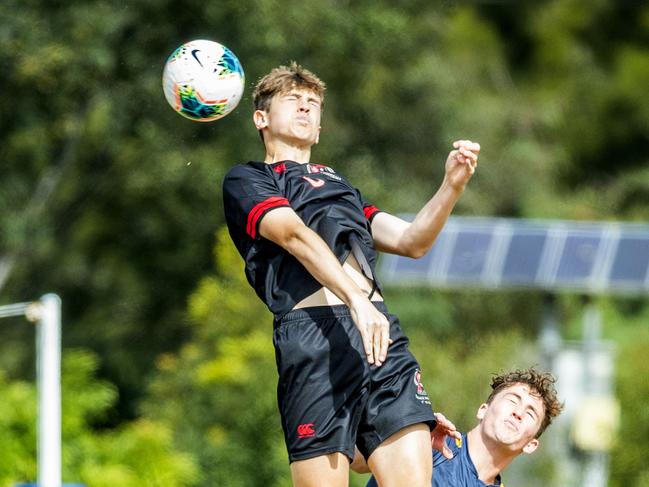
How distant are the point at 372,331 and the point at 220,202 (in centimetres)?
1656

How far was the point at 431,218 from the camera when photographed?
5.35 metres

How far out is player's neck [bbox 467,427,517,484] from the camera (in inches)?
213

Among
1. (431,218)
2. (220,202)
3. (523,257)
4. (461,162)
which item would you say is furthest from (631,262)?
(461,162)

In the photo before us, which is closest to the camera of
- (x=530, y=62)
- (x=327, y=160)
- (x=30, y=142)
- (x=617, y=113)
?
(x=30, y=142)

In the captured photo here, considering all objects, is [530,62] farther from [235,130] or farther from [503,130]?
[235,130]

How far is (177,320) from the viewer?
75.7ft

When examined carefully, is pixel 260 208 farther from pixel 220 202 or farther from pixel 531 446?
pixel 220 202

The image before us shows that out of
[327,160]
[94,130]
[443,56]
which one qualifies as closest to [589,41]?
[443,56]

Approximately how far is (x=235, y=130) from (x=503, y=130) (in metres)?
7.31

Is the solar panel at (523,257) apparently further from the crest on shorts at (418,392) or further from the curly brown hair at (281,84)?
the crest on shorts at (418,392)

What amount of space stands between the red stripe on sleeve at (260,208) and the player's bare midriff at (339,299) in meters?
0.32

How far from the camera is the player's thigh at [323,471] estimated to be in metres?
4.90

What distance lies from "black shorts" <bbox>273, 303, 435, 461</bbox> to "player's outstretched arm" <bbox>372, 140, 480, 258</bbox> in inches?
17.9

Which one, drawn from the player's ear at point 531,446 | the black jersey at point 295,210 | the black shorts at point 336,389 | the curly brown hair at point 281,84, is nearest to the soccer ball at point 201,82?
the curly brown hair at point 281,84
